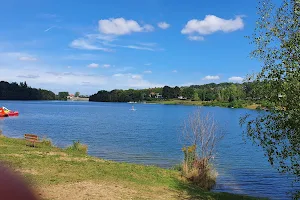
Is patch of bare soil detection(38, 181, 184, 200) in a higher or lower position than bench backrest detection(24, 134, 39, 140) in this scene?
lower

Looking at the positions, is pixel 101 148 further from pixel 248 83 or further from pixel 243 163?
pixel 248 83

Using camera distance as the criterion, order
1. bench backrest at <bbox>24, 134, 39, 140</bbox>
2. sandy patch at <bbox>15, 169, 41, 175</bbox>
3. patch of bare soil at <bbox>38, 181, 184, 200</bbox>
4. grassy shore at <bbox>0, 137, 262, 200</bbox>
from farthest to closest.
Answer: bench backrest at <bbox>24, 134, 39, 140</bbox>, sandy patch at <bbox>15, 169, 41, 175</bbox>, grassy shore at <bbox>0, 137, 262, 200</bbox>, patch of bare soil at <bbox>38, 181, 184, 200</bbox>

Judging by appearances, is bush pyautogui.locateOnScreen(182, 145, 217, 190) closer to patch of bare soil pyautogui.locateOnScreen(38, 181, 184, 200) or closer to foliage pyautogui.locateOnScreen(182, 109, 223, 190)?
foliage pyautogui.locateOnScreen(182, 109, 223, 190)

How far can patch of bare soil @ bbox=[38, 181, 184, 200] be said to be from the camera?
37.7 feet

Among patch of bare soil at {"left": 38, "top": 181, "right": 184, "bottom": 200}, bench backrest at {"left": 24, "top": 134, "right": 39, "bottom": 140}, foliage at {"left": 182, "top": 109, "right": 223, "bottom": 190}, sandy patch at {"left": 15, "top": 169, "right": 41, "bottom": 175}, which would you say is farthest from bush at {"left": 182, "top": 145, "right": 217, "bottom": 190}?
bench backrest at {"left": 24, "top": 134, "right": 39, "bottom": 140}

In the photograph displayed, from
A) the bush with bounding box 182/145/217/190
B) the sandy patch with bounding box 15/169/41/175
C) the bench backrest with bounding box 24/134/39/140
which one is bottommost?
the bush with bounding box 182/145/217/190

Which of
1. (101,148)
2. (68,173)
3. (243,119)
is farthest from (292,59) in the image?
(101,148)

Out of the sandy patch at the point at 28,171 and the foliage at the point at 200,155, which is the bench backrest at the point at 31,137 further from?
the foliage at the point at 200,155

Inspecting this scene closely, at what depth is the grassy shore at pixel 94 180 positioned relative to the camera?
12175 millimetres

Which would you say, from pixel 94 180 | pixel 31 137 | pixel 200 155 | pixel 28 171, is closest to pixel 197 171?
pixel 200 155

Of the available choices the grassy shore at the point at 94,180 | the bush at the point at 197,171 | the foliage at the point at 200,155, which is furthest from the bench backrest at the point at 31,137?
the bush at the point at 197,171

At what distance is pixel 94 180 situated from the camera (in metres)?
14.0

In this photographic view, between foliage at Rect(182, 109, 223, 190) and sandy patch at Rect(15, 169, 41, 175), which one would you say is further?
foliage at Rect(182, 109, 223, 190)

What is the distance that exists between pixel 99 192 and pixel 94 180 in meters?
1.83
